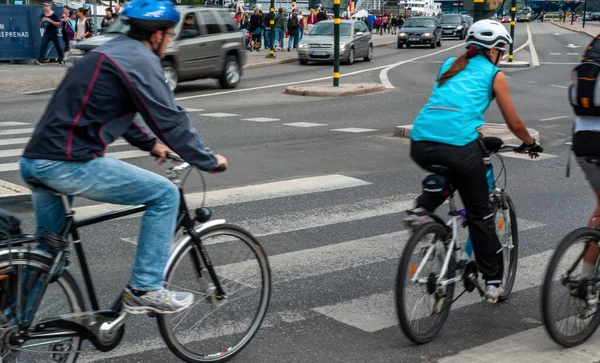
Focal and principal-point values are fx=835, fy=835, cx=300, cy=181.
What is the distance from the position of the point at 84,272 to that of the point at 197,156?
2.38 feet

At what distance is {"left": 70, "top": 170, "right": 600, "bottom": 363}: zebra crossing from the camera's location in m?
4.50

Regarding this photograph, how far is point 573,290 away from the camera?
4.50 meters

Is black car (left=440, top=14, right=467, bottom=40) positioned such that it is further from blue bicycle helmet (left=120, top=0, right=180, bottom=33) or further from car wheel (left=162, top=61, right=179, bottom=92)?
blue bicycle helmet (left=120, top=0, right=180, bottom=33)

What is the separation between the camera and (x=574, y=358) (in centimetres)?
443

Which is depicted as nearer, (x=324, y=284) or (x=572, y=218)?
(x=324, y=284)

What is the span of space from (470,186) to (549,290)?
2.25ft

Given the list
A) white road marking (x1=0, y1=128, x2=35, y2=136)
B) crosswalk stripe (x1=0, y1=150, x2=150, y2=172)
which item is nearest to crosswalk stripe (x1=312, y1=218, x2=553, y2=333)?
crosswalk stripe (x1=0, y1=150, x2=150, y2=172)

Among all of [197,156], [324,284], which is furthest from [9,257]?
[324,284]

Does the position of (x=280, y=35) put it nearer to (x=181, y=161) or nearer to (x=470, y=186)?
(x=470, y=186)

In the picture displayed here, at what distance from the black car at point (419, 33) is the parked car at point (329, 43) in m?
11.3

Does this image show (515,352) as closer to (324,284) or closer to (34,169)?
(324,284)

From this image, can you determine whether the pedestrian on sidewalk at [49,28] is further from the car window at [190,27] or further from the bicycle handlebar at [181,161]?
the bicycle handlebar at [181,161]

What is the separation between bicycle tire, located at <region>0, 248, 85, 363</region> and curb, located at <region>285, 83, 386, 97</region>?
1520 cm

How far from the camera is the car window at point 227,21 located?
781 inches
